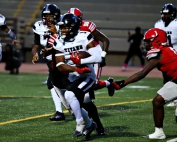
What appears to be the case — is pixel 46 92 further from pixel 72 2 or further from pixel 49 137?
pixel 72 2

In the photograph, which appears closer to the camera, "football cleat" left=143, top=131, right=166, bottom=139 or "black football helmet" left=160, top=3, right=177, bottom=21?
"football cleat" left=143, top=131, right=166, bottom=139

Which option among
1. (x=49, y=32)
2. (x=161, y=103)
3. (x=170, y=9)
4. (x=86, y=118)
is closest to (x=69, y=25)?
(x=86, y=118)

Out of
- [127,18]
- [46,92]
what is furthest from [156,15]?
[46,92]

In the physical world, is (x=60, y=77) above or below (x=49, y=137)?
above

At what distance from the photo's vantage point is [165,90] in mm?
7066

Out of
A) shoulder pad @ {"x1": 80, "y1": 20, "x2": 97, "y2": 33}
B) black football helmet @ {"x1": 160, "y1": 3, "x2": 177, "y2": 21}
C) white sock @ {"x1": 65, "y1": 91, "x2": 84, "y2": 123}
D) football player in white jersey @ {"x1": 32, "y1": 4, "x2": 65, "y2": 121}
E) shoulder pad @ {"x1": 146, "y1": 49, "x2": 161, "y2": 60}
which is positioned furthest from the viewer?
black football helmet @ {"x1": 160, "y1": 3, "x2": 177, "y2": 21}

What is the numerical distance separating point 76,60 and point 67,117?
213cm

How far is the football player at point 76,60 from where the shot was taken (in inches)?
274

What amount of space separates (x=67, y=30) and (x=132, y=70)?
44.9ft

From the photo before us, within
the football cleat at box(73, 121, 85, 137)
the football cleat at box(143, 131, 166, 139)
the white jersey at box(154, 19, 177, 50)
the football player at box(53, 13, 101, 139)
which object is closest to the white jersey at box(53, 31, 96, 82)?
the football player at box(53, 13, 101, 139)

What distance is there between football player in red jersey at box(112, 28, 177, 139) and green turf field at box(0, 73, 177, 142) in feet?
1.02

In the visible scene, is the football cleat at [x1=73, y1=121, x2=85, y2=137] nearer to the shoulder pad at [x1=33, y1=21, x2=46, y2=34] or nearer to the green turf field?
the green turf field

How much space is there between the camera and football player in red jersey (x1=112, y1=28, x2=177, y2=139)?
7.01m

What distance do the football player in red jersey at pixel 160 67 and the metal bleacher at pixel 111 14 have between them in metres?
15.6
